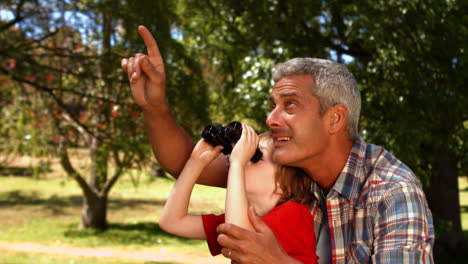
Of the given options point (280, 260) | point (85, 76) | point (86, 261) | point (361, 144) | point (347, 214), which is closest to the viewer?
point (280, 260)

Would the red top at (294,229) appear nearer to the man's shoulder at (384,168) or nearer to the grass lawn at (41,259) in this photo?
the man's shoulder at (384,168)

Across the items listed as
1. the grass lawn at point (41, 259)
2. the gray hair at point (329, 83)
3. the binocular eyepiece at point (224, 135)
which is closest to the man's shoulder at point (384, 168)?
the gray hair at point (329, 83)

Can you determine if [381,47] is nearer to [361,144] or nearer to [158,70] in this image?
[361,144]

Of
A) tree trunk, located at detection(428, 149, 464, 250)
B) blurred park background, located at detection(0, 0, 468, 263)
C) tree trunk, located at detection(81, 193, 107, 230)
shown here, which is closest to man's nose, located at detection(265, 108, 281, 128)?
blurred park background, located at detection(0, 0, 468, 263)

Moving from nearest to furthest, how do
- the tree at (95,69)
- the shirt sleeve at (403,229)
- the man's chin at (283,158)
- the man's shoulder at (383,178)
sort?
1. the shirt sleeve at (403,229)
2. the man's shoulder at (383,178)
3. the man's chin at (283,158)
4. the tree at (95,69)

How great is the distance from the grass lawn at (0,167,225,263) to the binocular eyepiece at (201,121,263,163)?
5.86m

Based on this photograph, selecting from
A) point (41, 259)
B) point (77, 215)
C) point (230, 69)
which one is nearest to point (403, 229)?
point (230, 69)

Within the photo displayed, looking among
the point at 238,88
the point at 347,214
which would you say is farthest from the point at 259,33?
the point at 347,214

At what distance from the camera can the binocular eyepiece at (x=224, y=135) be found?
2.09 meters

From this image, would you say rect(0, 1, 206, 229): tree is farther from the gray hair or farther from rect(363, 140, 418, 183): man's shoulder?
rect(363, 140, 418, 183): man's shoulder

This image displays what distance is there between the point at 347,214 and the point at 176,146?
0.73 metres

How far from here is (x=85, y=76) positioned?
5.81m

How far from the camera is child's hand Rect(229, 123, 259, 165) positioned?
2.03 m

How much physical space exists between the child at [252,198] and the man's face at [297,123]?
10cm
